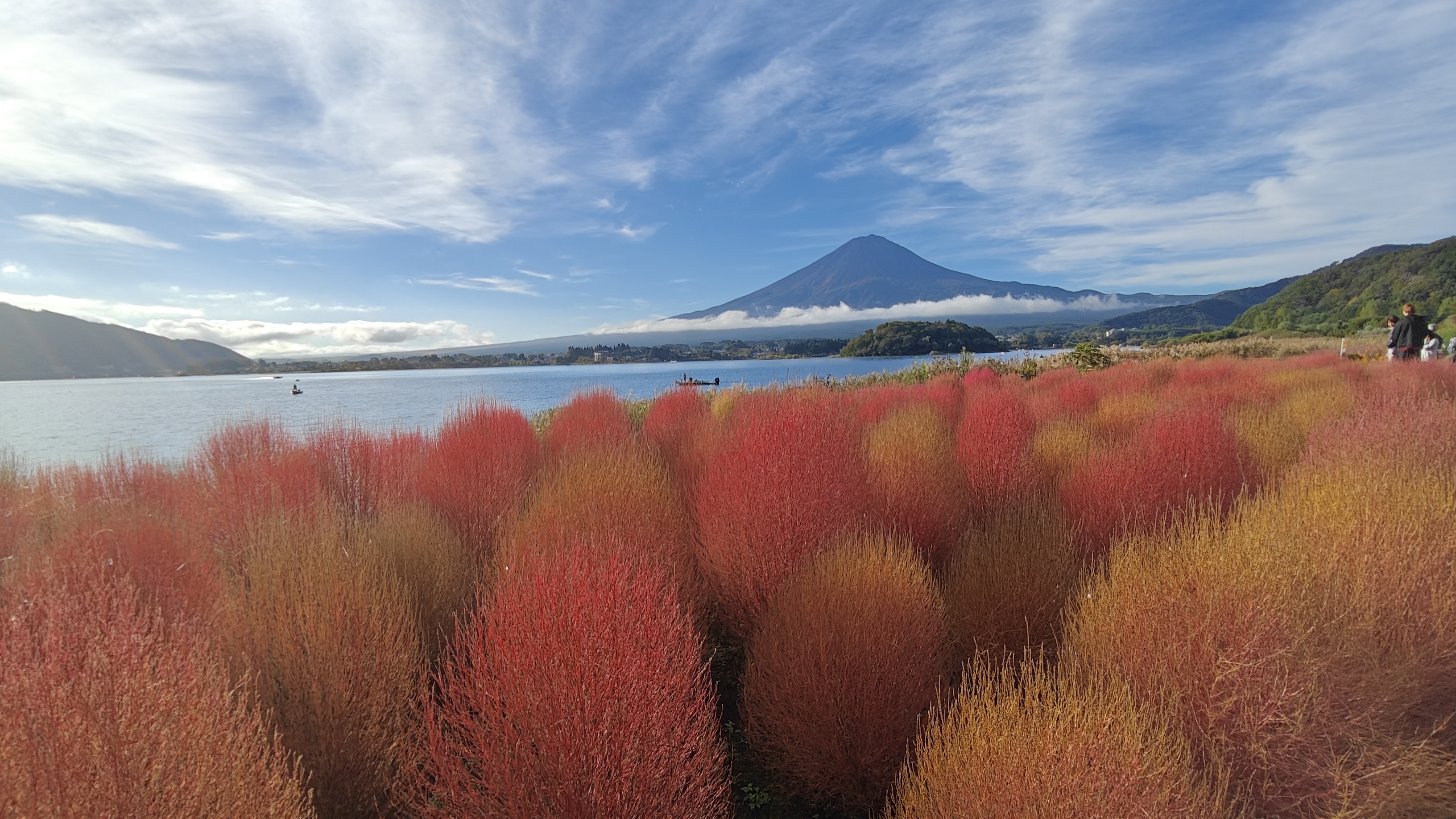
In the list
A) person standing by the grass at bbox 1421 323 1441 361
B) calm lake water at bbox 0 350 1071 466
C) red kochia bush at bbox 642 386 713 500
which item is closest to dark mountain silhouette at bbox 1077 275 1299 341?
calm lake water at bbox 0 350 1071 466

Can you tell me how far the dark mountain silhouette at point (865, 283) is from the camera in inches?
5487

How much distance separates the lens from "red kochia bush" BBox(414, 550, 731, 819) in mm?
2461

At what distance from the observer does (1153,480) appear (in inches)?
240

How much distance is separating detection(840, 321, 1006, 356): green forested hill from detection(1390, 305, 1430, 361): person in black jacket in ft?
→ 109

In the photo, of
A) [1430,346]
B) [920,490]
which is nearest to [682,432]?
[920,490]

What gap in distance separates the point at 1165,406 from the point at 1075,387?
4970 millimetres

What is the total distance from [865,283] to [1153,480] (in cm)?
15207

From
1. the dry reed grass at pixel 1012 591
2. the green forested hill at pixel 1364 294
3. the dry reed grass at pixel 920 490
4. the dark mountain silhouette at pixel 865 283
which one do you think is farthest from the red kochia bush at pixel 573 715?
the dark mountain silhouette at pixel 865 283

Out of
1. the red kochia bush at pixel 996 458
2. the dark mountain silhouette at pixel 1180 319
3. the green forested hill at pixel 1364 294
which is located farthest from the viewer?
the dark mountain silhouette at pixel 1180 319

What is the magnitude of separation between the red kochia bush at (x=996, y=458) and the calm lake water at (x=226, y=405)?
8.96 ft

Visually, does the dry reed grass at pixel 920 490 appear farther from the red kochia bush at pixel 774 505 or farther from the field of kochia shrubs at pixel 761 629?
the red kochia bush at pixel 774 505

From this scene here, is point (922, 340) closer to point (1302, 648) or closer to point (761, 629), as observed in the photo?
point (761, 629)

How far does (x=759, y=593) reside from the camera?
17.3ft

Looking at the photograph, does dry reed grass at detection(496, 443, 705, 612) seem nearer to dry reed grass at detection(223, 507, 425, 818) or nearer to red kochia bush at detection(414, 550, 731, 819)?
dry reed grass at detection(223, 507, 425, 818)
